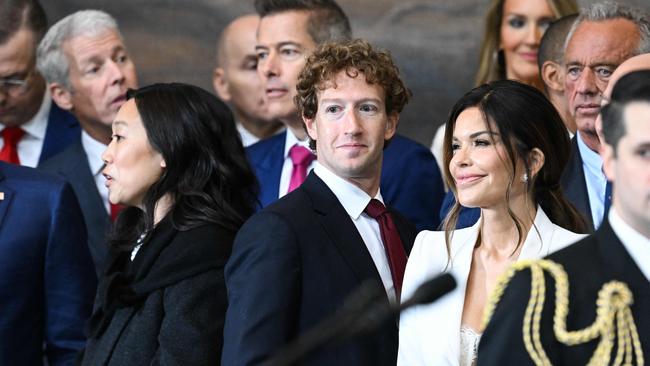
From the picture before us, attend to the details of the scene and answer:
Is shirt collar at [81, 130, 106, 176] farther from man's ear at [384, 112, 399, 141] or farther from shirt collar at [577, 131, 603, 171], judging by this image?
shirt collar at [577, 131, 603, 171]

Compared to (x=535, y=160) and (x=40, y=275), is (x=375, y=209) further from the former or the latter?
(x=40, y=275)

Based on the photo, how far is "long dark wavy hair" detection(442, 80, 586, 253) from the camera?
4.19m

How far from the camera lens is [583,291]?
305cm

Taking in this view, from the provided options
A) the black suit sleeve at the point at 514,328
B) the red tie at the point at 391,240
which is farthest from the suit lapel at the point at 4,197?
the black suit sleeve at the point at 514,328

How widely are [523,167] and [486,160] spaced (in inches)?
4.5

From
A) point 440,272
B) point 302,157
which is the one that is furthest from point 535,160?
point 302,157

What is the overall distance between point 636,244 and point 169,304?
167 centimetres

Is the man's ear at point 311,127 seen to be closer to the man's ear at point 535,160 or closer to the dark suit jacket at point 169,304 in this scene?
the dark suit jacket at point 169,304

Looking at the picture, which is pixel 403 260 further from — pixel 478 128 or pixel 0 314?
pixel 0 314

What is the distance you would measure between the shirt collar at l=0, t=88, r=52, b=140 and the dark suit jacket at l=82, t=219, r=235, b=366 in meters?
2.00

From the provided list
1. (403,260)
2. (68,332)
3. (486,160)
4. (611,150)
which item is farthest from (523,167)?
(68,332)

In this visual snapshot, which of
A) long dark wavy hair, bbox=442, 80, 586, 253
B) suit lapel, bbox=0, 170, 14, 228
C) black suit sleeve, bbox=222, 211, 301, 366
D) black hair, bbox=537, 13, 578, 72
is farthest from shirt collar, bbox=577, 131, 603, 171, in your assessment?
suit lapel, bbox=0, 170, 14, 228

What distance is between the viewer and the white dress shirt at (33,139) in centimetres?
630

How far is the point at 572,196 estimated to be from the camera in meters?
4.89
